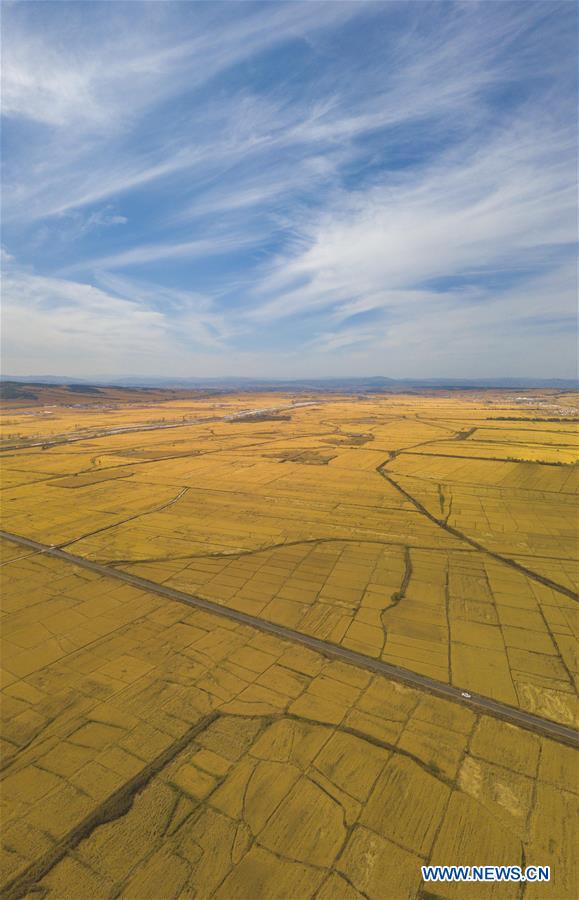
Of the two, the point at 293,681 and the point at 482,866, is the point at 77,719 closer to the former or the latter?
the point at 293,681

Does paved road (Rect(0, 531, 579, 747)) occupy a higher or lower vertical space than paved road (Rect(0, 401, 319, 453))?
lower

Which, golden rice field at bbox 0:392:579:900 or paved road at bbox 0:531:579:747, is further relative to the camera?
paved road at bbox 0:531:579:747

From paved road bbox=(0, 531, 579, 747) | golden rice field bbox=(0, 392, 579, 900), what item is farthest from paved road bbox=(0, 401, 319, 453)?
paved road bbox=(0, 531, 579, 747)

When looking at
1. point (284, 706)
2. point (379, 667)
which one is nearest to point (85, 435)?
point (284, 706)

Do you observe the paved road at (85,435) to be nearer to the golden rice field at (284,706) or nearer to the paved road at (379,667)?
the golden rice field at (284,706)

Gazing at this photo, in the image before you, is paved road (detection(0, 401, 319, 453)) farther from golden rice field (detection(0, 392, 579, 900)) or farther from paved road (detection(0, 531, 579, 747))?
paved road (detection(0, 531, 579, 747))

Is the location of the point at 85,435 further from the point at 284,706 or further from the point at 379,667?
the point at 379,667

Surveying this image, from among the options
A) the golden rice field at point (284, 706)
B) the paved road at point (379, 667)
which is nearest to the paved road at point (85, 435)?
the golden rice field at point (284, 706)
